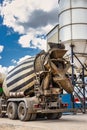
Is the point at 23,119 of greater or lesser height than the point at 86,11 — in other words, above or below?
→ below

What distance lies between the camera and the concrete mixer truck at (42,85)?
56.3 feet

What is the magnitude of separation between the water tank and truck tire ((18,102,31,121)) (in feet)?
32.0

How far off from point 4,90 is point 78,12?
32.9ft

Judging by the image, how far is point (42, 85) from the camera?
17.5 m

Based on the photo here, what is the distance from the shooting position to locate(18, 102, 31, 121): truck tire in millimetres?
17141

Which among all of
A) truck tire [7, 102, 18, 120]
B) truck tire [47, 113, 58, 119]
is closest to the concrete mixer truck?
truck tire [7, 102, 18, 120]

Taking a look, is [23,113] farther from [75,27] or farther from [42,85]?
[75,27]

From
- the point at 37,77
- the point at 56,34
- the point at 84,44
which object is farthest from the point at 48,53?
the point at 56,34

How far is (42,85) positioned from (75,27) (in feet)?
34.2

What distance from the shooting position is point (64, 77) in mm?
17078

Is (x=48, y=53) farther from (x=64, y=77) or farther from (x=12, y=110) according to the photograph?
(x=12, y=110)

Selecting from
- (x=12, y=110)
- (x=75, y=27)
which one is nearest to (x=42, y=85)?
(x=12, y=110)

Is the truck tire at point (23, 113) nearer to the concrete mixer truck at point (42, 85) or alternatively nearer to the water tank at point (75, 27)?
the concrete mixer truck at point (42, 85)

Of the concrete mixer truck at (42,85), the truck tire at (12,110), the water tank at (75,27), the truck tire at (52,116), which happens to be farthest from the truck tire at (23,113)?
the water tank at (75,27)
